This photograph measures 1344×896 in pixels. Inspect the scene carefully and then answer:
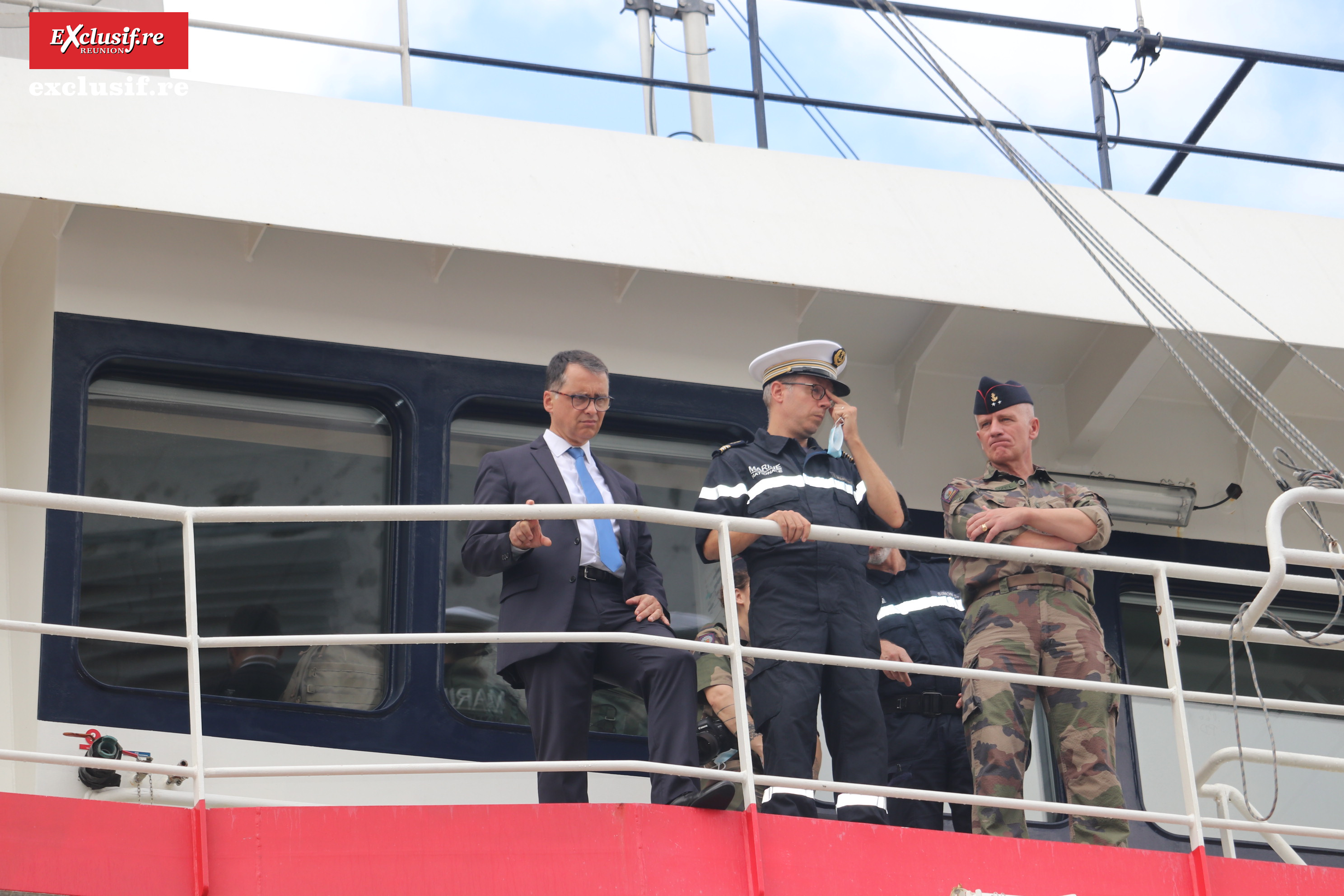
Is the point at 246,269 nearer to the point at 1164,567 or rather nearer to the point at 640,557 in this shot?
the point at 640,557

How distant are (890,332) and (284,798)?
3.38 metres

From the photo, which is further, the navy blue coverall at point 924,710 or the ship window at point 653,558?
the ship window at point 653,558

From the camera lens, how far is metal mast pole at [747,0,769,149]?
6.55m

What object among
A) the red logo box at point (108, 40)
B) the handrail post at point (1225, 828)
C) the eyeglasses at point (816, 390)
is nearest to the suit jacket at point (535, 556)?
the eyeglasses at point (816, 390)

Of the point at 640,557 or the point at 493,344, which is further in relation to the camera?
the point at 493,344

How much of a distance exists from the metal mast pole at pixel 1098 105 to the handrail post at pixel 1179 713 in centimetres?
316

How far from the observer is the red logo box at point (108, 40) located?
228 inches

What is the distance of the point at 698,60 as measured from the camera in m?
7.96

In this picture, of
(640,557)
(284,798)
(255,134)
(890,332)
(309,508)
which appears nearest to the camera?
(309,508)

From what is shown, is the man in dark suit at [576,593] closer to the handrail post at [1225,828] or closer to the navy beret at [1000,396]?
the navy beret at [1000,396]

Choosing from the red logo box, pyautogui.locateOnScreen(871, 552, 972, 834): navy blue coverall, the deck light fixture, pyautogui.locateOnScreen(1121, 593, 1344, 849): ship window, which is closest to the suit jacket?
pyautogui.locateOnScreen(871, 552, 972, 834): navy blue coverall

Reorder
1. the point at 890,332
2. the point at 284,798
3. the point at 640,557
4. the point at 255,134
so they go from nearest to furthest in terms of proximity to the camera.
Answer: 1. the point at 640,557
2. the point at 284,798
3. the point at 255,134
4. the point at 890,332

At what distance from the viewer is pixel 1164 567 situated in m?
4.34

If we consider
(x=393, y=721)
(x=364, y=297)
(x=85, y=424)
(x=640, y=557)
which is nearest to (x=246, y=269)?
(x=364, y=297)
